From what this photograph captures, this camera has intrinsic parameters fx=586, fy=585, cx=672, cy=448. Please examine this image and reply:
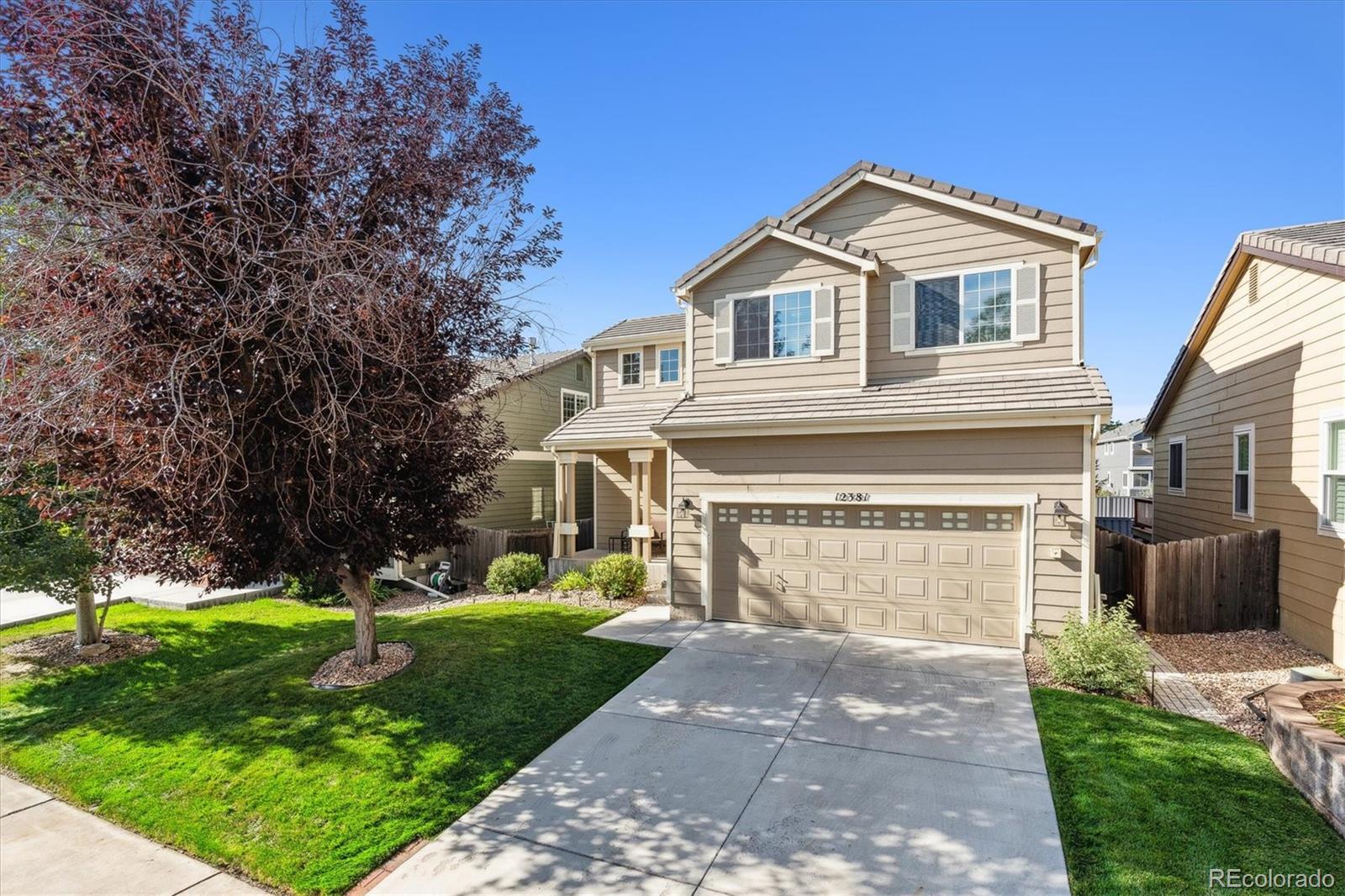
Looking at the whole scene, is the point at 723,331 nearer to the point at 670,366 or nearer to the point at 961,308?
the point at 961,308

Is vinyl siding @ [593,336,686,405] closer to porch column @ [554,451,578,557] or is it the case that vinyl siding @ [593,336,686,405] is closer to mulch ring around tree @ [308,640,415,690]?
porch column @ [554,451,578,557]

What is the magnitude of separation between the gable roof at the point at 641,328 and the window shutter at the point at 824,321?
6.07 meters

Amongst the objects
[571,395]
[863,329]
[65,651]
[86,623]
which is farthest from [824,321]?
[65,651]

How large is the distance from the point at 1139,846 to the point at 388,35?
9722mm

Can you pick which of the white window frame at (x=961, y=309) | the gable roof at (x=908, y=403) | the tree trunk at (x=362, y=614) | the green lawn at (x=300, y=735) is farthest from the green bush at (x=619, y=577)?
the white window frame at (x=961, y=309)

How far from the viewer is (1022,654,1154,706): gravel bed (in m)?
6.57

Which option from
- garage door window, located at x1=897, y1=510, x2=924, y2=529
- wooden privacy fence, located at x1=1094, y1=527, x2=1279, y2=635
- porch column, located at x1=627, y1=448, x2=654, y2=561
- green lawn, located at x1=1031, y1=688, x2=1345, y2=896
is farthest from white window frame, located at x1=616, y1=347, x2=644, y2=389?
green lawn, located at x1=1031, y1=688, x2=1345, y2=896

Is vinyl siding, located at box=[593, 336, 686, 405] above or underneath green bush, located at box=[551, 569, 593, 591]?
above

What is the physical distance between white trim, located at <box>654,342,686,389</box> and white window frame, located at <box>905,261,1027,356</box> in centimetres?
718

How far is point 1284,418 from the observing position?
8.74m

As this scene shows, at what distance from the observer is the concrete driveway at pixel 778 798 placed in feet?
12.7

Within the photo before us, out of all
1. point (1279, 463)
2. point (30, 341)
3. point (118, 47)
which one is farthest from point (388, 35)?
point (1279, 463)

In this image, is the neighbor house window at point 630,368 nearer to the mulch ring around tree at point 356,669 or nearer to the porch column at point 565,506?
the porch column at point 565,506

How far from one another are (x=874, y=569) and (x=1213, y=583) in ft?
17.2
